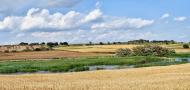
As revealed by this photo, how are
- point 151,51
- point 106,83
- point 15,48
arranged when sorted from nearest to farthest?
point 106,83, point 151,51, point 15,48

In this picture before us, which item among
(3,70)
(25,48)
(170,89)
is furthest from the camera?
(25,48)

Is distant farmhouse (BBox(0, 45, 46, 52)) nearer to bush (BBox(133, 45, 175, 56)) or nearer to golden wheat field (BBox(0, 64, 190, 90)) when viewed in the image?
bush (BBox(133, 45, 175, 56))

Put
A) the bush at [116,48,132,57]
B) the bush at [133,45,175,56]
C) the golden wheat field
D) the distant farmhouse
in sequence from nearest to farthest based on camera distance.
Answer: the golden wheat field → the bush at [116,48,132,57] → the bush at [133,45,175,56] → the distant farmhouse

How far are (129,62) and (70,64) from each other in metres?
10.6

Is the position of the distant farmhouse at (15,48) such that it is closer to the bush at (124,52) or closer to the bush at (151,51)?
the bush at (124,52)

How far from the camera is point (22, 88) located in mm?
24875

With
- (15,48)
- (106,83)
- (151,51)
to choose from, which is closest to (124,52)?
(151,51)

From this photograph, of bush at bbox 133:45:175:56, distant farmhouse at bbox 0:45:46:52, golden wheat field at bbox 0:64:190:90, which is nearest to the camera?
golden wheat field at bbox 0:64:190:90

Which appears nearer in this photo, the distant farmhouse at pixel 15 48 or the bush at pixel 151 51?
the bush at pixel 151 51

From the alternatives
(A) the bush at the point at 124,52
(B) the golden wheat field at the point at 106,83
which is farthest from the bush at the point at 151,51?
(B) the golden wheat field at the point at 106,83

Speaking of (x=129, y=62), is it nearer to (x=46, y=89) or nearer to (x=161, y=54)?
(x=161, y=54)

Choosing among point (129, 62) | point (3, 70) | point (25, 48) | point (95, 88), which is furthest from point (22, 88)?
point (25, 48)

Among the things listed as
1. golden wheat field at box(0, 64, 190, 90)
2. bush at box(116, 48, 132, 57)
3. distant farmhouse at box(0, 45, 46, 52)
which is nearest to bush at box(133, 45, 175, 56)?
bush at box(116, 48, 132, 57)

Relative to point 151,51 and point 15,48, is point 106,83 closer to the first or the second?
point 151,51
